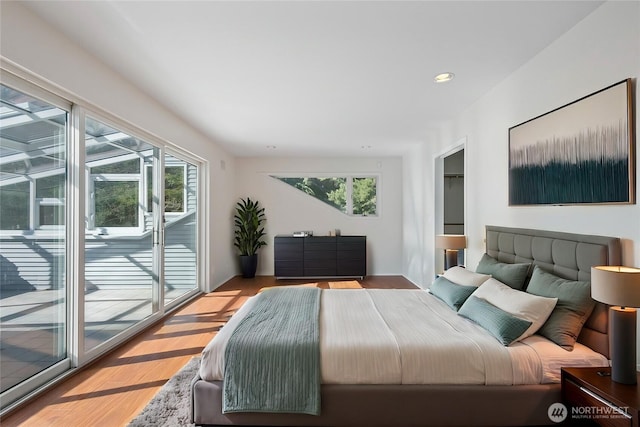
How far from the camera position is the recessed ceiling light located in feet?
9.52

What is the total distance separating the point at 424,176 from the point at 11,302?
5168 millimetres

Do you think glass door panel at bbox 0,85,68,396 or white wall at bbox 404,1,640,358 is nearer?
white wall at bbox 404,1,640,358

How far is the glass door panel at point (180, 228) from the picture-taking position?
168 inches

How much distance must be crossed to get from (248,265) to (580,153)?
219 inches

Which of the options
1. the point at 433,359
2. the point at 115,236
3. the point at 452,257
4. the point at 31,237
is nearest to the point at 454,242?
the point at 452,257

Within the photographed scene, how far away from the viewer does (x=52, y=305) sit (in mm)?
2438

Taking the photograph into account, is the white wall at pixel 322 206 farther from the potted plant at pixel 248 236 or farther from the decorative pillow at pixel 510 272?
the decorative pillow at pixel 510 272

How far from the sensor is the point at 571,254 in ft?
6.98

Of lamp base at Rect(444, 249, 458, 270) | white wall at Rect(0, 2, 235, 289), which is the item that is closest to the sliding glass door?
white wall at Rect(0, 2, 235, 289)

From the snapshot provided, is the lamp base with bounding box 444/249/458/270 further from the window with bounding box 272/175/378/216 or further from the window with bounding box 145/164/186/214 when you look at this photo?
the window with bounding box 145/164/186/214

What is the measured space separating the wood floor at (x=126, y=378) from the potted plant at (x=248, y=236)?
2.17m

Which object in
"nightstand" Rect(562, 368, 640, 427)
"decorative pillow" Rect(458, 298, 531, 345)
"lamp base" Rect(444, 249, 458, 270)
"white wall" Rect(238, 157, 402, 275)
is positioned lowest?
"nightstand" Rect(562, 368, 640, 427)

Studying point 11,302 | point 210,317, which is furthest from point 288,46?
point 210,317

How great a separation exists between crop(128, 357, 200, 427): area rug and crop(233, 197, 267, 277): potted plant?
13.0ft
